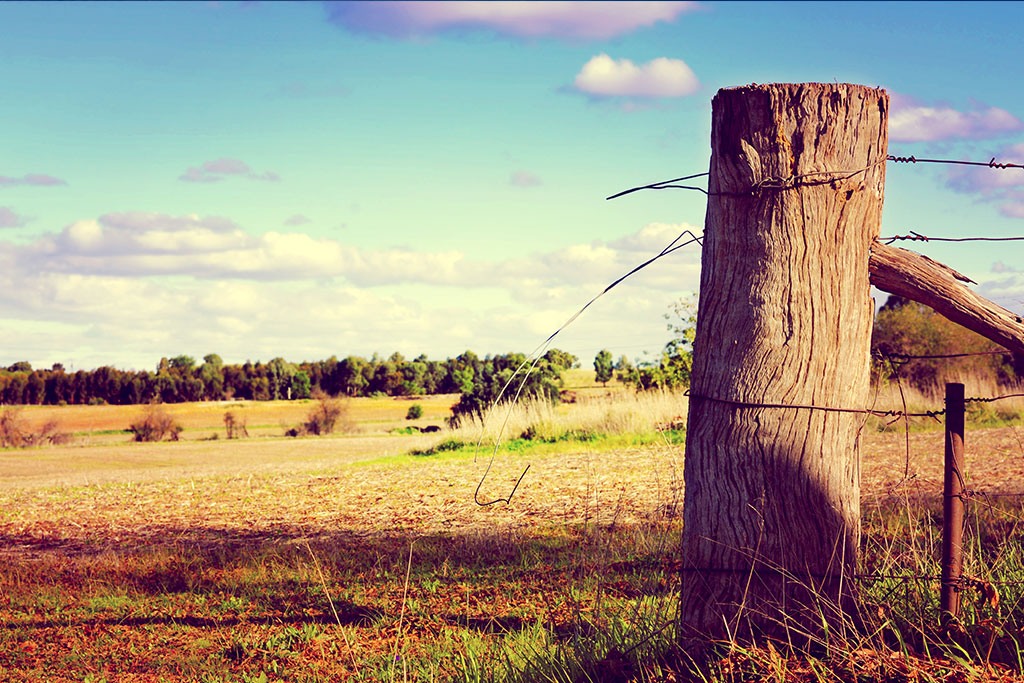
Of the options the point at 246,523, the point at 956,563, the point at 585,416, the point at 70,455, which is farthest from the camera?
the point at 70,455

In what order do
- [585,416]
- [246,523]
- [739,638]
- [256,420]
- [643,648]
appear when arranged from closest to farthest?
1. [739,638]
2. [643,648]
3. [246,523]
4. [585,416]
5. [256,420]

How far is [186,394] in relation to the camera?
5059 centimetres

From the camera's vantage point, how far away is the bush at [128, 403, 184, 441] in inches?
1422

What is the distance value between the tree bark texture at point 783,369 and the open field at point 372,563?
1.52 feet

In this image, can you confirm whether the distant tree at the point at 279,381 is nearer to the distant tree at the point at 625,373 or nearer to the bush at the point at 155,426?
the bush at the point at 155,426

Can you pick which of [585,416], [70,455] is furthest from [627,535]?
[70,455]

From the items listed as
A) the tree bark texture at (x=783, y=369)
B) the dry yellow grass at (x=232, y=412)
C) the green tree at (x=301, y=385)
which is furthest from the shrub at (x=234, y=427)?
the tree bark texture at (x=783, y=369)

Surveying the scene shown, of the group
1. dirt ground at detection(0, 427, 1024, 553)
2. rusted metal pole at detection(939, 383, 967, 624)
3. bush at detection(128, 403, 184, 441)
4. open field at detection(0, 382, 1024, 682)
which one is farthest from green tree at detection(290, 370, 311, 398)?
rusted metal pole at detection(939, 383, 967, 624)

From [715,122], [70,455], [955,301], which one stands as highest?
[715,122]

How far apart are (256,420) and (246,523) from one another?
112 ft

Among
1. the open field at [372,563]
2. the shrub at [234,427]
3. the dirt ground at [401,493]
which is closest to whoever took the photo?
the open field at [372,563]

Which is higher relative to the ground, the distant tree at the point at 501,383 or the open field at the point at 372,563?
the distant tree at the point at 501,383

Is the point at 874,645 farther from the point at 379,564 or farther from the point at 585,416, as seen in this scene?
the point at 585,416

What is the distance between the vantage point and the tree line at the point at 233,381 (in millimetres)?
44719
